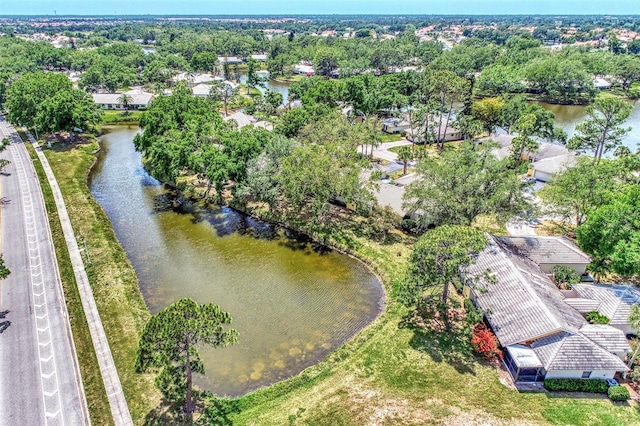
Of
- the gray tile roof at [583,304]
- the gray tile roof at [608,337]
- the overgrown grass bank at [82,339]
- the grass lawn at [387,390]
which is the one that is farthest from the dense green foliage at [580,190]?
the overgrown grass bank at [82,339]

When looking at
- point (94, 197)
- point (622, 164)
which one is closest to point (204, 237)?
point (94, 197)

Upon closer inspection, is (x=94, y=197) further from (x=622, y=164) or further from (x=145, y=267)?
(x=622, y=164)

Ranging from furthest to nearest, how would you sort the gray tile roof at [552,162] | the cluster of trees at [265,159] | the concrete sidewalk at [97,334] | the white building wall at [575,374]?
the gray tile roof at [552,162]
the cluster of trees at [265,159]
the white building wall at [575,374]
the concrete sidewalk at [97,334]

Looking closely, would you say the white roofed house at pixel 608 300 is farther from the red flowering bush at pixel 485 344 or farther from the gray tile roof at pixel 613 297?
the red flowering bush at pixel 485 344

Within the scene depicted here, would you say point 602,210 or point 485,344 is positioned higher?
point 602,210

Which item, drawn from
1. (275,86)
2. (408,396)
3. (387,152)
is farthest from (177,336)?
(275,86)

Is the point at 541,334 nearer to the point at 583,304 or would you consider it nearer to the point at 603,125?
the point at 583,304
